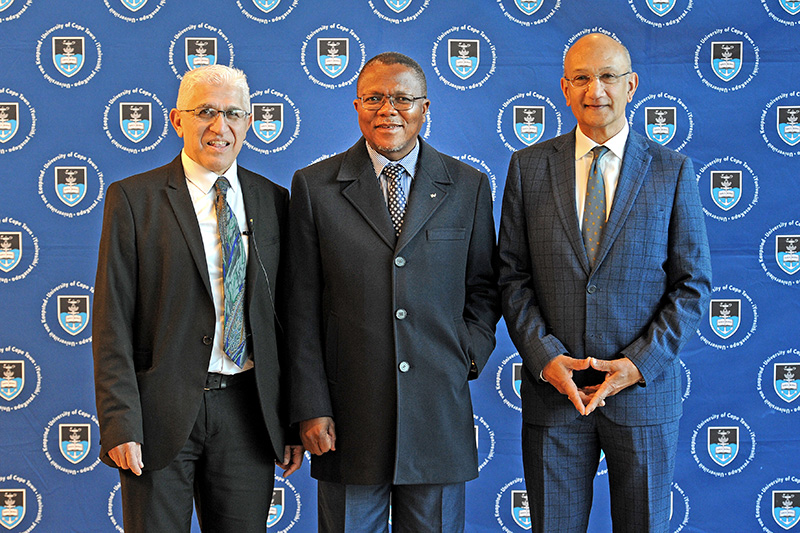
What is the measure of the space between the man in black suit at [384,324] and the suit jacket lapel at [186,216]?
268 mm

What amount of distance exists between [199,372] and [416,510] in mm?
715

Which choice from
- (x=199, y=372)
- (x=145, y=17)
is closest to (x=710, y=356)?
(x=199, y=372)

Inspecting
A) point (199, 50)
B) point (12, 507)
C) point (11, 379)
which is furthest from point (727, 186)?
point (12, 507)

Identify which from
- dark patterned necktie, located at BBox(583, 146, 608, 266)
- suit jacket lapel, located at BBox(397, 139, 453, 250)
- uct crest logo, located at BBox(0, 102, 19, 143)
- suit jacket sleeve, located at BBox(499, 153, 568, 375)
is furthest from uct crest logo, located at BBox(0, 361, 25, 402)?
dark patterned necktie, located at BBox(583, 146, 608, 266)

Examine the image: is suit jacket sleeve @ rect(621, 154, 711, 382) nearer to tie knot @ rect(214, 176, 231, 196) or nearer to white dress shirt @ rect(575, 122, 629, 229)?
white dress shirt @ rect(575, 122, 629, 229)

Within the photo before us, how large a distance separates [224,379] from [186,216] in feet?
1.45

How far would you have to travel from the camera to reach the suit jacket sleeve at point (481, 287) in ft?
7.00

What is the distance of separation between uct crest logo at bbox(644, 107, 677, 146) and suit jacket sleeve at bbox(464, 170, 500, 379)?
128 centimetres

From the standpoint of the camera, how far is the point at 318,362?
6.66ft

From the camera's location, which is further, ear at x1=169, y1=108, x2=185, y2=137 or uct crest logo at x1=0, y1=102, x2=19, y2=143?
uct crest logo at x1=0, y1=102, x2=19, y2=143

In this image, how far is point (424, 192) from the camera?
2.05m

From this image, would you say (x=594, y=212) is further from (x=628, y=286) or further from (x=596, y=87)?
(x=596, y=87)

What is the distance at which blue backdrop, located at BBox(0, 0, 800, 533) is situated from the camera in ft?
10.1

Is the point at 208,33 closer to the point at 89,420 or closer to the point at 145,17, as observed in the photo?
the point at 145,17
